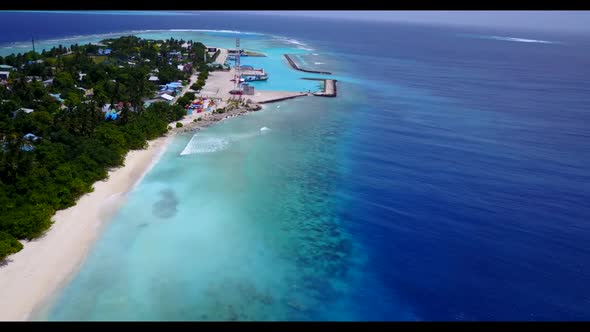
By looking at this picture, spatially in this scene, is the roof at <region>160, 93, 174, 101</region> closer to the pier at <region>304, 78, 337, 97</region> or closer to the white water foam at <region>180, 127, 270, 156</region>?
the white water foam at <region>180, 127, 270, 156</region>

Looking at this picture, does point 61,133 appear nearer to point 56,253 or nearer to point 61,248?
point 61,248

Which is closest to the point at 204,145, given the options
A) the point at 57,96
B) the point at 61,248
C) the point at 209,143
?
the point at 209,143

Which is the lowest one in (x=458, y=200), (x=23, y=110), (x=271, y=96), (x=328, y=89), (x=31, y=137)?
(x=458, y=200)

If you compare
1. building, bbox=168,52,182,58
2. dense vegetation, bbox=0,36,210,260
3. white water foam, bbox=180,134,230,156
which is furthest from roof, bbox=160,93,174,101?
building, bbox=168,52,182,58

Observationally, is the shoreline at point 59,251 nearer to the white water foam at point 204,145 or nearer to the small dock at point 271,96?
the white water foam at point 204,145

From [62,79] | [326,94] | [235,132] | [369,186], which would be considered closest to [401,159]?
[369,186]

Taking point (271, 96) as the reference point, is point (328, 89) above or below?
above
